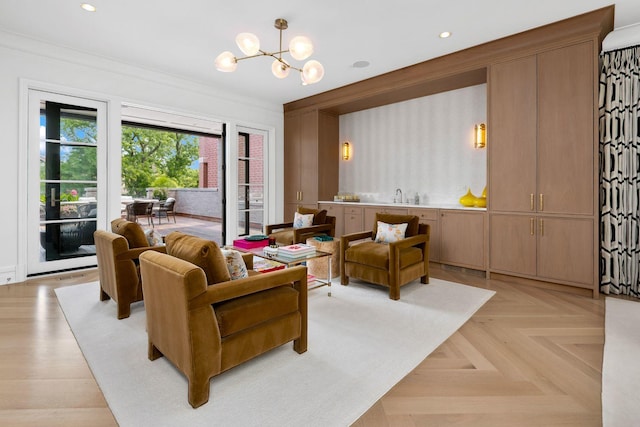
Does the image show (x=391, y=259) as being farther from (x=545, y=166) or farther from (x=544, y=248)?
(x=545, y=166)

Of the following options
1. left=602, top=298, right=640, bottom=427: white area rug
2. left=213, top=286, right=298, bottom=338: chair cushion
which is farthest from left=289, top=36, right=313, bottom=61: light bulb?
left=602, top=298, right=640, bottom=427: white area rug

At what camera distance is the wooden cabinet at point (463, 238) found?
4.40 m

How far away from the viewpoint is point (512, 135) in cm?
404

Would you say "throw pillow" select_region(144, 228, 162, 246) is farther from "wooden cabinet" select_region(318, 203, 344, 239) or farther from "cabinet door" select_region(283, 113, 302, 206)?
"cabinet door" select_region(283, 113, 302, 206)

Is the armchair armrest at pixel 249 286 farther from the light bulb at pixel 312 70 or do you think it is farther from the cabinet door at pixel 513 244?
the cabinet door at pixel 513 244

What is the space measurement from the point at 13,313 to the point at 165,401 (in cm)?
228

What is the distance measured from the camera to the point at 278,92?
612 cm

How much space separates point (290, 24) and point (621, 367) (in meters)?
4.06

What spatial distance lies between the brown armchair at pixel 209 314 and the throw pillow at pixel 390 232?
191 cm

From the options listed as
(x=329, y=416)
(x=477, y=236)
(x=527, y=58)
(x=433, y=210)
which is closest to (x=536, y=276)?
(x=477, y=236)

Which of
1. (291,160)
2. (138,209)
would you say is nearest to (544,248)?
(291,160)

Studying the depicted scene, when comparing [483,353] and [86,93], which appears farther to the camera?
[86,93]

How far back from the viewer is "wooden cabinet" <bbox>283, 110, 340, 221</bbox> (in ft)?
21.2

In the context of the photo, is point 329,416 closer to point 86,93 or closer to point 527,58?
point 527,58
